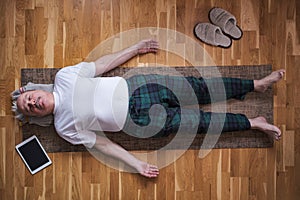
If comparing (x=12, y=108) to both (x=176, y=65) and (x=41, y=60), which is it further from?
(x=176, y=65)

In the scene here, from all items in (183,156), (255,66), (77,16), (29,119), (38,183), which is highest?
(77,16)

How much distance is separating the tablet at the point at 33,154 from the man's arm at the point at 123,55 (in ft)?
1.54

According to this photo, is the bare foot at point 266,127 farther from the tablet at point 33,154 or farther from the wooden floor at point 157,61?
the tablet at point 33,154

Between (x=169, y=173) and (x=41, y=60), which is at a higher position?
(x=41, y=60)

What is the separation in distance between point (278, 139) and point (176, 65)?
2.06 feet

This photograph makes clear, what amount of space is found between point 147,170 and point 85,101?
1.51 ft

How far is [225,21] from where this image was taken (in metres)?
1.87

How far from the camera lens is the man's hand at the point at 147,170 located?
1.85 meters

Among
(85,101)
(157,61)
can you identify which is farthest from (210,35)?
(85,101)

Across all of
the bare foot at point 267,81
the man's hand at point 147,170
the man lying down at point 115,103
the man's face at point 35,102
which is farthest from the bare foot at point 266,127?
the man's face at point 35,102

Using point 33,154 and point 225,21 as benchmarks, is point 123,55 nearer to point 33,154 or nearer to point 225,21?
point 225,21

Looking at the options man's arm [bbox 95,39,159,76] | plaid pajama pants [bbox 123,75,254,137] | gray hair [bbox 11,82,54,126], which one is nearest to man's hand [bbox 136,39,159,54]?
man's arm [bbox 95,39,159,76]

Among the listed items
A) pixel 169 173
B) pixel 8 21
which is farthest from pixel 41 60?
pixel 169 173

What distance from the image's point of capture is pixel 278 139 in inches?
72.7
